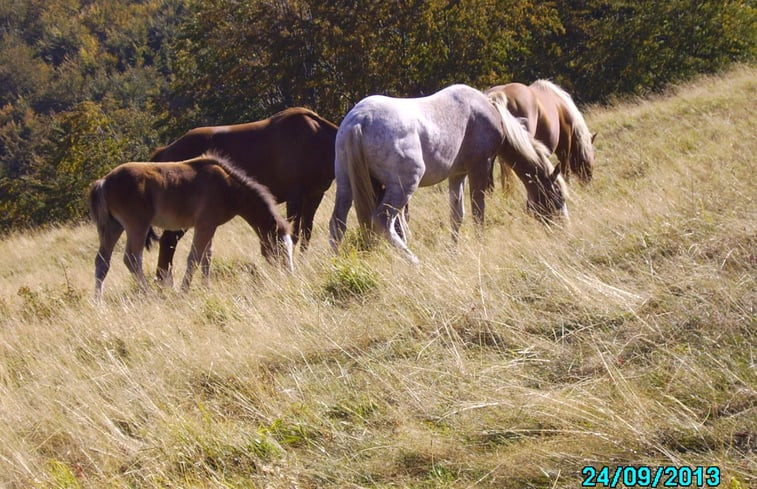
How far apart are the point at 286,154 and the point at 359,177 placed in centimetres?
264

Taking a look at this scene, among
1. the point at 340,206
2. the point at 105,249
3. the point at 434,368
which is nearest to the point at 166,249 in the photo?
the point at 105,249

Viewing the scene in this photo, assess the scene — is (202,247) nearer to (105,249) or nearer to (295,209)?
(105,249)

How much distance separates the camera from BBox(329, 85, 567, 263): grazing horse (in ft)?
21.9

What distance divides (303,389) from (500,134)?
13.6 feet

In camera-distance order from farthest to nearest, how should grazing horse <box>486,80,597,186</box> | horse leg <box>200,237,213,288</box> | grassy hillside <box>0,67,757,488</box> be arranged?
grazing horse <box>486,80,597,186</box>, horse leg <box>200,237,213,288</box>, grassy hillside <box>0,67,757,488</box>

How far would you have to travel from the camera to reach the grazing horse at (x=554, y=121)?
29.4ft

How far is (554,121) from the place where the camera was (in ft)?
31.0

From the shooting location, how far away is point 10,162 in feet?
184

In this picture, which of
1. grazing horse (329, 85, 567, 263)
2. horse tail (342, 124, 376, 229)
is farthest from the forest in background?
horse tail (342, 124, 376, 229)

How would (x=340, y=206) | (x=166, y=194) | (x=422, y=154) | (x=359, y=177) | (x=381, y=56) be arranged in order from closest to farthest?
(x=359, y=177) < (x=422, y=154) < (x=340, y=206) < (x=166, y=194) < (x=381, y=56)

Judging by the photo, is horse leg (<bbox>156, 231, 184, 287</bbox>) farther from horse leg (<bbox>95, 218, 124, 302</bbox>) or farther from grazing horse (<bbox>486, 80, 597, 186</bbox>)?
grazing horse (<bbox>486, 80, 597, 186</bbox>)

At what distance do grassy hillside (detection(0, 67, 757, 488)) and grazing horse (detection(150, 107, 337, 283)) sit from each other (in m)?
2.67

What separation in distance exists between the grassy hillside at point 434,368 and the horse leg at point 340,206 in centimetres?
50
